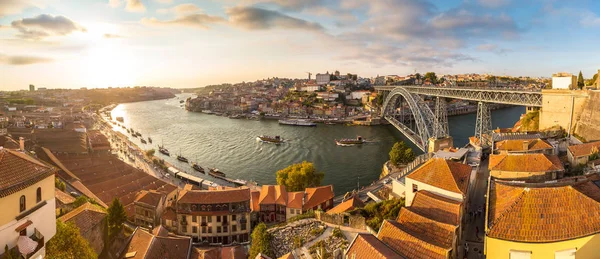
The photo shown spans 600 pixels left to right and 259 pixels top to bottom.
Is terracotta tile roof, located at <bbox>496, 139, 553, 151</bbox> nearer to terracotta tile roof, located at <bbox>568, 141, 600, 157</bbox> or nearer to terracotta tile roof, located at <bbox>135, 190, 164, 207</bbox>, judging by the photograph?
terracotta tile roof, located at <bbox>568, 141, 600, 157</bbox>

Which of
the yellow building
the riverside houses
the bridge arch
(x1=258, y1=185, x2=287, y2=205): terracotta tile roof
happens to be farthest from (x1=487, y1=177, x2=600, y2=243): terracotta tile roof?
the bridge arch

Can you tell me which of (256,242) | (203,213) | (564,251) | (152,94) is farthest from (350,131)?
(152,94)

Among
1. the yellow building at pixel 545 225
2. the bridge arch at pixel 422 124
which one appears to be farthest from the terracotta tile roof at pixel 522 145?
the bridge arch at pixel 422 124

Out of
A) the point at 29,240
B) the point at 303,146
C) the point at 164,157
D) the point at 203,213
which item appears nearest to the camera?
the point at 29,240

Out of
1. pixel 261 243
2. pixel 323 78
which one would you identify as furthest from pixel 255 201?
pixel 323 78

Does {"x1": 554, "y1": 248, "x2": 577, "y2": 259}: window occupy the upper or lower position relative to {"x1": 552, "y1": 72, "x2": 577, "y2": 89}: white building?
lower

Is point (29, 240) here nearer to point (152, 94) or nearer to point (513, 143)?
point (513, 143)

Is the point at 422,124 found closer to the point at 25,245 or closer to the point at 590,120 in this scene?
the point at 590,120
